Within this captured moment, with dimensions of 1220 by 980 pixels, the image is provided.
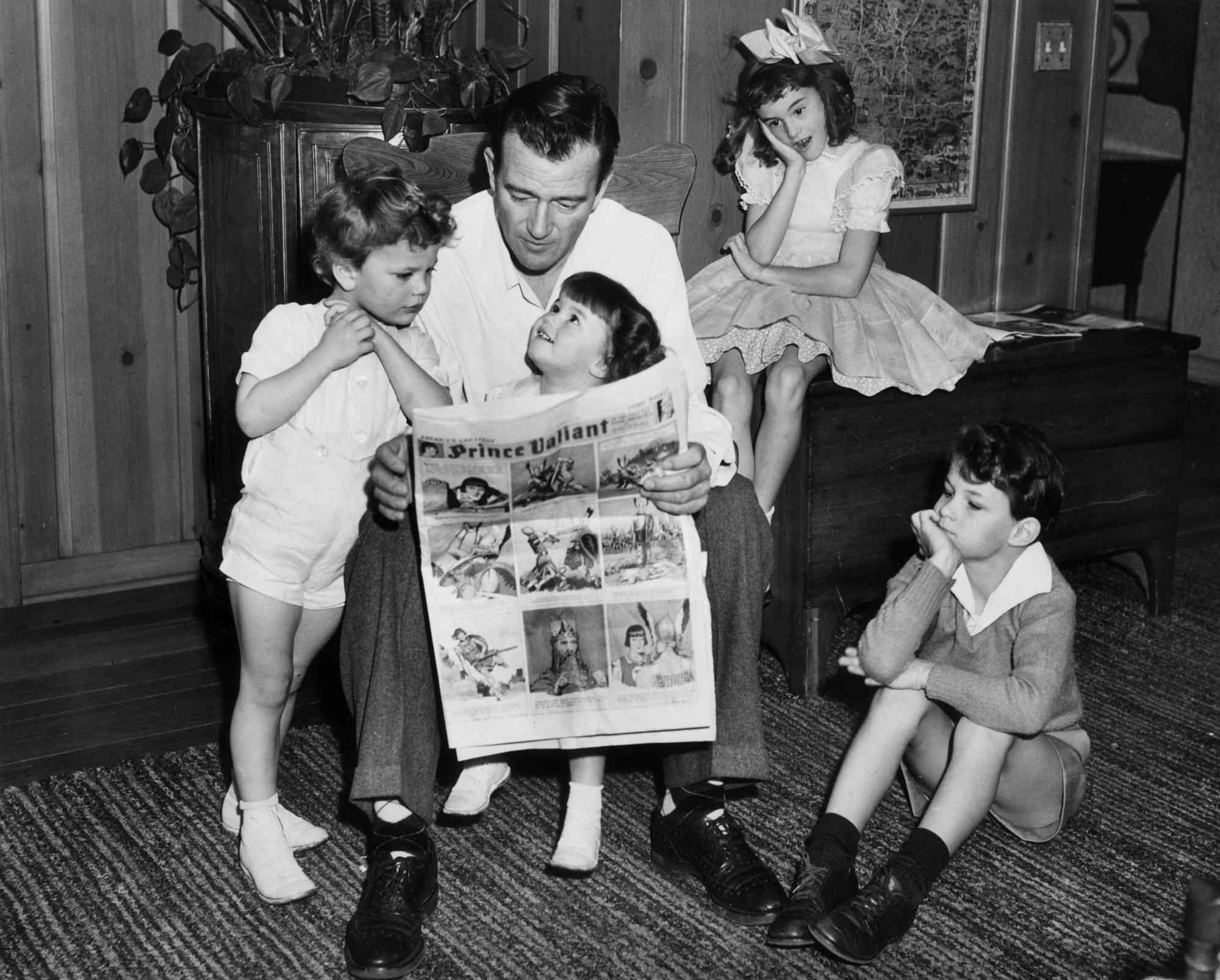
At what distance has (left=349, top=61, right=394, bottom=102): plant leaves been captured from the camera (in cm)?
239

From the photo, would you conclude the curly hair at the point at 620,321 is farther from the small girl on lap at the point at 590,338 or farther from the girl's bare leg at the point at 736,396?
the girl's bare leg at the point at 736,396

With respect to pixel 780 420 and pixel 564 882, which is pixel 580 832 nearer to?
pixel 564 882

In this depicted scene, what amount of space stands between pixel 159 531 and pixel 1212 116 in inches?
145

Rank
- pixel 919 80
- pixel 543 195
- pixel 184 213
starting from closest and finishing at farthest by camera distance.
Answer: pixel 543 195 → pixel 184 213 → pixel 919 80

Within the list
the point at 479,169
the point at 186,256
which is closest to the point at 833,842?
the point at 479,169

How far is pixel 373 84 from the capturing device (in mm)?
2393

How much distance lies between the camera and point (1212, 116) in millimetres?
4922

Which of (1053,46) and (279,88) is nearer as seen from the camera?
(279,88)

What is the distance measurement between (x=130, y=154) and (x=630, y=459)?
145 cm

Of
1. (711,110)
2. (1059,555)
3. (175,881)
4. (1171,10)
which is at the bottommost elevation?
(175,881)

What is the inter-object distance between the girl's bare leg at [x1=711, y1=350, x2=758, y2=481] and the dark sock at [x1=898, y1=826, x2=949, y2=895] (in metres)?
0.75

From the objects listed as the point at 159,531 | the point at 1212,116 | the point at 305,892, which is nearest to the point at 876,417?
the point at 305,892

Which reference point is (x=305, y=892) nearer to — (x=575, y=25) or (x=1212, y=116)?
(x=575, y=25)

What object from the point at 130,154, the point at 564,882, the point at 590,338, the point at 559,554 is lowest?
the point at 564,882
